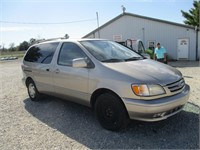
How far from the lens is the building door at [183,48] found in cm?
1977

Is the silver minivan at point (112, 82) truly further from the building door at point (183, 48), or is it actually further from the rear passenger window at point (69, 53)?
the building door at point (183, 48)

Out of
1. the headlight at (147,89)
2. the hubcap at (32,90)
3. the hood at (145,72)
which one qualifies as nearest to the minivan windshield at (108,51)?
the hood at (145,72)

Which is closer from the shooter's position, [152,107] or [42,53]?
[152,107]

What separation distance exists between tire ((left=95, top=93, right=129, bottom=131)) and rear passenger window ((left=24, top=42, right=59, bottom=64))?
2.02 meters

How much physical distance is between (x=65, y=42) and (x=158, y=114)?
8.99 feet

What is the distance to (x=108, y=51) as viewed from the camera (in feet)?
15.2

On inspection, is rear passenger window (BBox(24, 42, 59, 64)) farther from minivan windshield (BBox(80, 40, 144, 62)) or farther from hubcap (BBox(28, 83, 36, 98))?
minivan windshield (BBox(80, 40, 144, 62))

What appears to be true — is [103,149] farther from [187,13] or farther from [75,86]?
[187,13]

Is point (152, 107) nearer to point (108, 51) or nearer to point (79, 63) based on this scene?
point (79, 63)

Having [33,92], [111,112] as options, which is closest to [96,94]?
[111,112]

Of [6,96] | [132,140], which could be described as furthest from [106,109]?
[6,96]

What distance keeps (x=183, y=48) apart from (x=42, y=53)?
17178 millimetres

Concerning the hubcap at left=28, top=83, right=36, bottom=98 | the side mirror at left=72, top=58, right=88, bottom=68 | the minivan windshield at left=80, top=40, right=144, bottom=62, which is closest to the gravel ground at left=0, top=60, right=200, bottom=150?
the hubcap at left=28, top=83, right=36, bottom=98

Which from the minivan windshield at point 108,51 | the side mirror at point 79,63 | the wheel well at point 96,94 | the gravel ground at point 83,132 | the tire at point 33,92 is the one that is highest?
the minivan windshield at point 108,51
